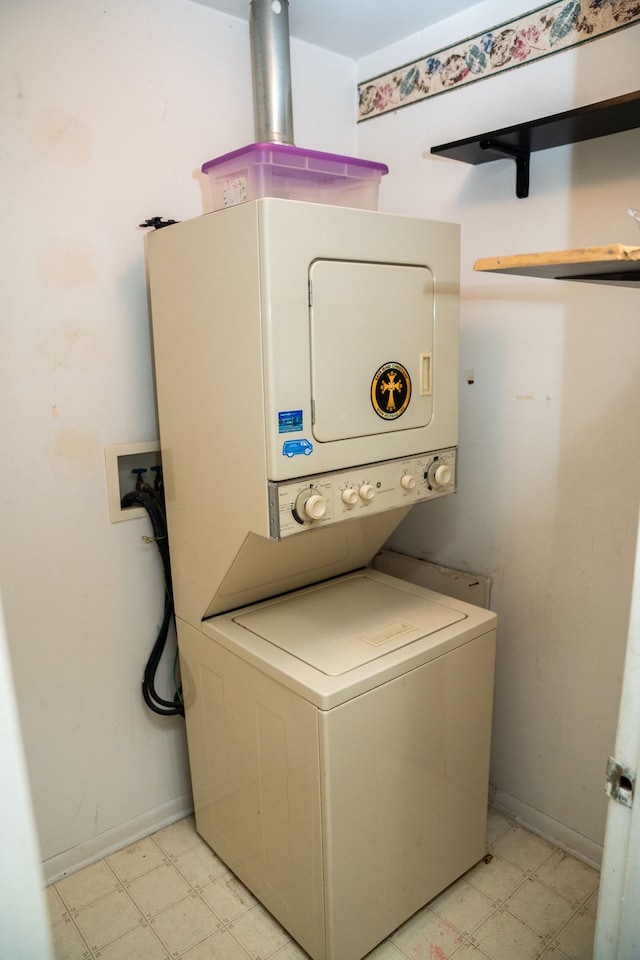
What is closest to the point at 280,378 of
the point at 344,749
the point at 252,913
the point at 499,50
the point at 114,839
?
the point at 344,749

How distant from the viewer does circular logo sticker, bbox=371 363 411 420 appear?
4.84 feet

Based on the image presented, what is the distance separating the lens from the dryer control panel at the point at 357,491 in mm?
1374

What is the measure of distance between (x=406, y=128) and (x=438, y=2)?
34 cm

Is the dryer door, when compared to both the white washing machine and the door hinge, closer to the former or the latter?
the white washing machine

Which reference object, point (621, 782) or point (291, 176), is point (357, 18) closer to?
point (291, 176)

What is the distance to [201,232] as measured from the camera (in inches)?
55.8

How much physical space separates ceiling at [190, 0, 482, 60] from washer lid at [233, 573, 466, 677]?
65.3 inches

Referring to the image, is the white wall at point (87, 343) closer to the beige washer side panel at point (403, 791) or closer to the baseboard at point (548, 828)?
the beige washer side panel at point (403, 791)

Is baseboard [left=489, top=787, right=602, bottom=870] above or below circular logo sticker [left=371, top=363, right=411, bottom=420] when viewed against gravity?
below

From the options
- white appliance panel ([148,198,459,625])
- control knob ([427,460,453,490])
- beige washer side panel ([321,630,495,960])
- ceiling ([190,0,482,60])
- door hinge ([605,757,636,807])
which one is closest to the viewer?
door hinge ([605,757,636,807])

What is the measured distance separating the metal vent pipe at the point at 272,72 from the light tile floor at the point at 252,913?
6.95 feet

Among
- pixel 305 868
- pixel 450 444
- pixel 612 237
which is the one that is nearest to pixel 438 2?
pixel 612 237

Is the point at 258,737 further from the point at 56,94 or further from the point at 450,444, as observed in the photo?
the point at 56,94

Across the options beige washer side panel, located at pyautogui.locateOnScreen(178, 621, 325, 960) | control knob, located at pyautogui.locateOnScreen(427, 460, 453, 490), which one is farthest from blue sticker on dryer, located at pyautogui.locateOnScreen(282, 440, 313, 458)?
beige washer side panel, located at pyautogui.locateOnScreen(178, 621, 325, 960)
